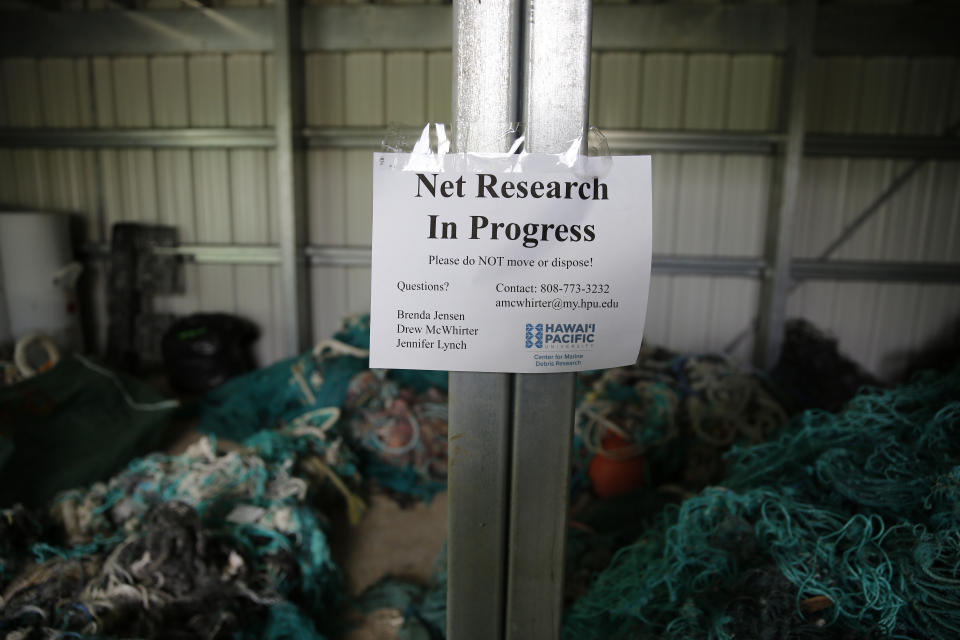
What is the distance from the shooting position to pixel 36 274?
16.7 ft

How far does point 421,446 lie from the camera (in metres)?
3.83

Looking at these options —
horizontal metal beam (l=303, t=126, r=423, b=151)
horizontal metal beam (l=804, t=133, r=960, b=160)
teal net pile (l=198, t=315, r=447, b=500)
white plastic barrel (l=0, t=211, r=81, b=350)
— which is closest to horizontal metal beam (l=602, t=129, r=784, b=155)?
horizontal metal beam (l=804, t=133, r=960, b=160)

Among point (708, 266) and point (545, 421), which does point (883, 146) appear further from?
point (545, 421)

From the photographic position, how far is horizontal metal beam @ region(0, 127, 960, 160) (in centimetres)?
487

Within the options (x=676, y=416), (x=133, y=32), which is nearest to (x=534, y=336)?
(x=676, y=416)

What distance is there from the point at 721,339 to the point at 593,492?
261 centimetres

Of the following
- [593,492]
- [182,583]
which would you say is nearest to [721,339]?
[593,492]

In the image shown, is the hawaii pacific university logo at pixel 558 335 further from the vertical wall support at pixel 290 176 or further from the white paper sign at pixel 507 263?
the vertical wall support at pixel 290 176

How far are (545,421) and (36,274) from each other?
5970 millimetres

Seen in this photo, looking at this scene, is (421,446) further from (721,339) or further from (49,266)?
(49,266)

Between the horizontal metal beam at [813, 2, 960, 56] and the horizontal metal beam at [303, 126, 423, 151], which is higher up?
the horizontal metal beam at [813, 2, 960, 56]

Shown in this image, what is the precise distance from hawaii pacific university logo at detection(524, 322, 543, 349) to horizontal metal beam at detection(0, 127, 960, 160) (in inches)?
165

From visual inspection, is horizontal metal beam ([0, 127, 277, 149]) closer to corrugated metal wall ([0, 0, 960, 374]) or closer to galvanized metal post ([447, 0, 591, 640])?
corrugated metal wall ([0, 0, 960, 374])

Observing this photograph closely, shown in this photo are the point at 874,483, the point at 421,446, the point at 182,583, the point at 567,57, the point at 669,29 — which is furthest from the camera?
the point at 669,29
